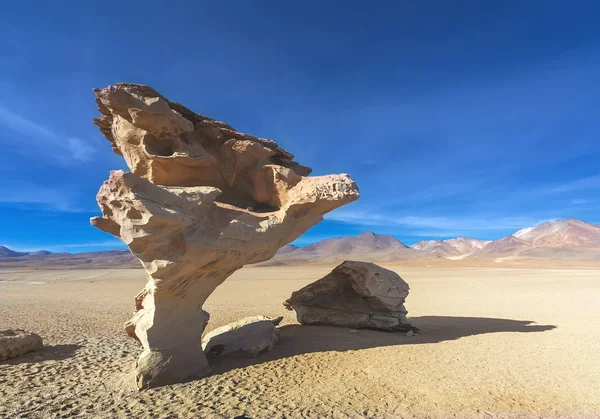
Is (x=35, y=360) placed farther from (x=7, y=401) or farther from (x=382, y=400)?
(x=382, y=400)

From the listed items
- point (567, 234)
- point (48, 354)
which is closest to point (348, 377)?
point (48, 354)

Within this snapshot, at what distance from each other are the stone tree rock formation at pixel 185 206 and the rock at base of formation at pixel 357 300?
3.35 metres

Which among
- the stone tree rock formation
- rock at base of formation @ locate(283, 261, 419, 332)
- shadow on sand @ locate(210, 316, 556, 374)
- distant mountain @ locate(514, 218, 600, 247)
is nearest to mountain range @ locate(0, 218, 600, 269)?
distant mountain @ locate(514, 218, 600, 247)

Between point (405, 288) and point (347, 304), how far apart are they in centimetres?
224

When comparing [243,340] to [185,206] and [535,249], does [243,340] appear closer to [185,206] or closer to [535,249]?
[185,206]

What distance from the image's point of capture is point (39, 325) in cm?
1479

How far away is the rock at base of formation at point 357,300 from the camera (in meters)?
12.1

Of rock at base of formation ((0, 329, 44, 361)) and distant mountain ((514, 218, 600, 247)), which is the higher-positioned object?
distant mountain ((514, 218, 600, 247))

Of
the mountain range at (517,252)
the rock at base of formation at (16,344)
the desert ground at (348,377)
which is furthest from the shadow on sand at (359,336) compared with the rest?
the mountain range at (517,252)

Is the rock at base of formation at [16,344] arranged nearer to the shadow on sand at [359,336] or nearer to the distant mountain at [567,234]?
the shadow on sand at [359,336]

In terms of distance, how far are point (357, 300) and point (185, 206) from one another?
7.97 meters

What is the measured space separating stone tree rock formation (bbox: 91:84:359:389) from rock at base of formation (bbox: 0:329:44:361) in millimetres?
3952

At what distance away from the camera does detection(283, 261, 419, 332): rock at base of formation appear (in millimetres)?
12086

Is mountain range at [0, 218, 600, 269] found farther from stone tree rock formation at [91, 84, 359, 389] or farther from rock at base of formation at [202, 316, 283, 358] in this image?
stone tree rock formation at [91, 84, 359, 389]
